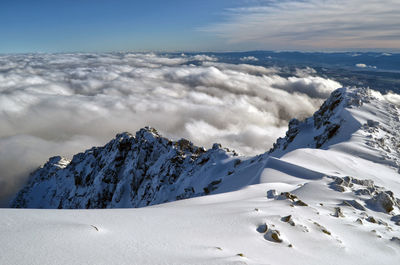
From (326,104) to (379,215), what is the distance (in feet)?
106

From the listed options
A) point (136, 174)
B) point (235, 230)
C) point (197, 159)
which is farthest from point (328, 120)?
point (136, 174)

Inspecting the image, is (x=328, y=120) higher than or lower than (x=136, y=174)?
higher

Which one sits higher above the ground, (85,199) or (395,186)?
(395,186)

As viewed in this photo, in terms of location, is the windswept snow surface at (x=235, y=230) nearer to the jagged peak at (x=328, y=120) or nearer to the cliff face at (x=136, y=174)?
the jagged peak at (x=328, y=120)

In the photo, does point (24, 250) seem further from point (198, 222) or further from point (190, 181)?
point (190, 181)

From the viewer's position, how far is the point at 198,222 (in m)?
8.47

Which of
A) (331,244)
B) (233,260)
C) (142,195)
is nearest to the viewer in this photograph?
(233,260)

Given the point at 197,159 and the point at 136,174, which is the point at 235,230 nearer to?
the point at 197,159

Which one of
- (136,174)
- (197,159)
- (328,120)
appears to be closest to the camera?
(328,120)

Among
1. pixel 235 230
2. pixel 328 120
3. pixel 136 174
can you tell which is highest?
pixel 235 230

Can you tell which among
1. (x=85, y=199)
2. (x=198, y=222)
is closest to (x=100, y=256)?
(x=198, y=222)

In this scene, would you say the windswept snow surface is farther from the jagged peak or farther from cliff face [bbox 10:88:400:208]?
the jagged peak

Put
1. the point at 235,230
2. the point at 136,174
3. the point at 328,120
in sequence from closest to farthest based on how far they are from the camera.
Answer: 1. the point at 235,230
2. the point at 328,120
3. the point at 136,174

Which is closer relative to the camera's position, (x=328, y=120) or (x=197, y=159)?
(x=328, y=120)
